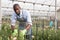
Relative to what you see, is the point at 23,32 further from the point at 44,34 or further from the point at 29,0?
the point at 29,0

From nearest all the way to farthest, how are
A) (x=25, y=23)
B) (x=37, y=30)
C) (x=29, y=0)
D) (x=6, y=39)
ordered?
(x=6, y=39), (x=25, y=23), (x=37, y=30), (x=29, y=0)

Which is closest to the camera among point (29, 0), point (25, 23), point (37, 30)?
point (25, 23)

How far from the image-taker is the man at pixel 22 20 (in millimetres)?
4137

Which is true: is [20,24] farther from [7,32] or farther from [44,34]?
[44,34]

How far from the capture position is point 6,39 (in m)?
3.87

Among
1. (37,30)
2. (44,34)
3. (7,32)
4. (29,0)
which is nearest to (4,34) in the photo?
(7,32)

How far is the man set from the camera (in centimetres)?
414

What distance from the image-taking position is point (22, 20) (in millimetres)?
4316

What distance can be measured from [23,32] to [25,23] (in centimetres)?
21

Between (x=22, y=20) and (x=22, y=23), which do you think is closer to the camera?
(x=22, y=23)

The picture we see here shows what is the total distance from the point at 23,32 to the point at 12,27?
10.1 inches

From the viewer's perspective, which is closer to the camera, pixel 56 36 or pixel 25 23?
pixel 25 23

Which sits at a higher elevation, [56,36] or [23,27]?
[23,27]

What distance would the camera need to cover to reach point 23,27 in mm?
4188
